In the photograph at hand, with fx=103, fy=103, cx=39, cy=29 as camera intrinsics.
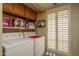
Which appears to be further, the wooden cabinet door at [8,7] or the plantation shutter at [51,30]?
the plantation shutter at [51,30]

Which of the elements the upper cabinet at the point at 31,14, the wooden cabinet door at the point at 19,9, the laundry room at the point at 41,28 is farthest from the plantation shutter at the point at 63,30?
the wooden cabinet door at the point at 19,9

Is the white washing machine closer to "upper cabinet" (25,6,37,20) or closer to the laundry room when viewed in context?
the laundry room

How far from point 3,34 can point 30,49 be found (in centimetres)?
34

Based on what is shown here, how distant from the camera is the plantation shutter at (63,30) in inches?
45.4

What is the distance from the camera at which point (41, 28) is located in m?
1.19

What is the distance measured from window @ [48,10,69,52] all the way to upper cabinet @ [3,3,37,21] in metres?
0.20

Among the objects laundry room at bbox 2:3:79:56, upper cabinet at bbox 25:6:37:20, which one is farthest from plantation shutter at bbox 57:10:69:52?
upper cabinet at bbox 25:6:37:20

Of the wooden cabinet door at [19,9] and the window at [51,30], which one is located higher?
the wooden cabinet door at [19,9]

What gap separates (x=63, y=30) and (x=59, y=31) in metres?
0.05

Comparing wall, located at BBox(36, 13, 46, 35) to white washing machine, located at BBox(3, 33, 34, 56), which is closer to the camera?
white washing machine, located at BBox(3, 33, 34, 56)

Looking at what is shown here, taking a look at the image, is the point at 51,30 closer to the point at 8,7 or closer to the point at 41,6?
the point at 41,6

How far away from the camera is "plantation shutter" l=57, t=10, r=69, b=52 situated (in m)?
1.15

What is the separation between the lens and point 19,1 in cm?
113

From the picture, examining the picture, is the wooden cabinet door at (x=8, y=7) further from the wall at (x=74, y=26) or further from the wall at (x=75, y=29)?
the wall at (x=75, y=29)
